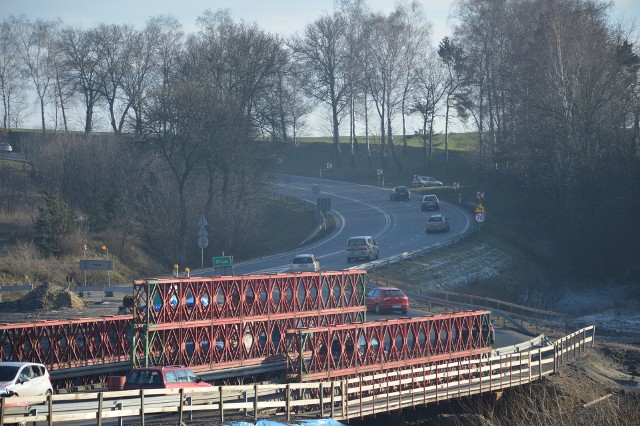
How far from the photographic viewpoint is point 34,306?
4094cm

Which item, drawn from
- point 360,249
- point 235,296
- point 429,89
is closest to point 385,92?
point 429,89

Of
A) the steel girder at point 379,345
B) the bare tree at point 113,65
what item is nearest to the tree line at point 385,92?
the bare tree at point 113,65

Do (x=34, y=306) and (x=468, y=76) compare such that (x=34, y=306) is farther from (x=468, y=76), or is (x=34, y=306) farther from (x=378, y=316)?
(x=468, y=76)

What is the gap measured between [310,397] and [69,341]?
8955 mm

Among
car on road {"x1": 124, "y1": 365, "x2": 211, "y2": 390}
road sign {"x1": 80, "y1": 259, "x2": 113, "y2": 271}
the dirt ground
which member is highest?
road sign {"x1": 80, "y1": 259, "x2": 113, "y2": 271}

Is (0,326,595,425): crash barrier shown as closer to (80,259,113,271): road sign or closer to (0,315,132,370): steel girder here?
(0,315,132,370): steel girder

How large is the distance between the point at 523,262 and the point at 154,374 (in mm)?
42924

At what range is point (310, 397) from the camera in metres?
23.8

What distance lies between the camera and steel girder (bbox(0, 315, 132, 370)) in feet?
89.8

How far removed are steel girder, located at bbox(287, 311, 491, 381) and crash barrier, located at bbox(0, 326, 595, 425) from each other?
0.62 m

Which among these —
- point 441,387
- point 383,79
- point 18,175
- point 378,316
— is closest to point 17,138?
point 18,175

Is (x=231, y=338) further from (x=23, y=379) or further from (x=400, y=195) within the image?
(x=400, y=195)

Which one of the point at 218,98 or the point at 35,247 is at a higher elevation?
the point at 218,98

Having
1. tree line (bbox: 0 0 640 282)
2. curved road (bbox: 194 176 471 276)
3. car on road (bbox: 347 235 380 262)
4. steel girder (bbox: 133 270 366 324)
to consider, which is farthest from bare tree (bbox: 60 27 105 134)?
steel girder (bbox: 133 270 366 324)
